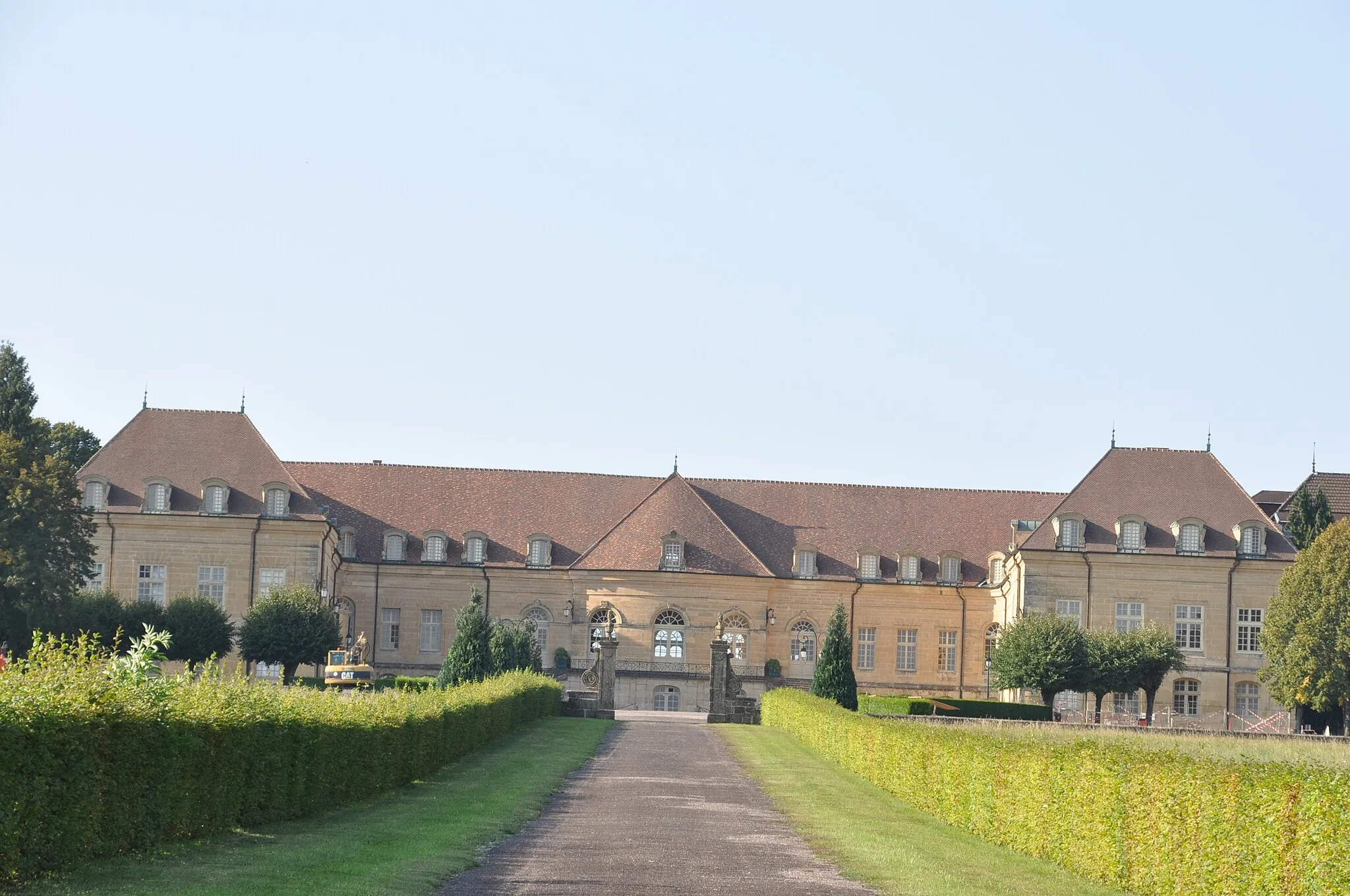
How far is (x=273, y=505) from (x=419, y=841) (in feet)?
152

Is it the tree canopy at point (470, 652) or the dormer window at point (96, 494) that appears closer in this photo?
the tree canopy at point (470, 652)

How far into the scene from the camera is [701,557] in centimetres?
6588

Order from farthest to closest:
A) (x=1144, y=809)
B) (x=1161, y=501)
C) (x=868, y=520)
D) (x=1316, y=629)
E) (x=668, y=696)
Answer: (x=868, y=520) < (x=1161, y=501) < (x=668, y=696) < (x=1316, y=629) < (x=1144, y=809)

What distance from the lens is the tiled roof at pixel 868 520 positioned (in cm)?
6925

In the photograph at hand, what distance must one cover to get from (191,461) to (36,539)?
13967mm

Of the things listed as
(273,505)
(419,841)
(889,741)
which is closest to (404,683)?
(273,505)

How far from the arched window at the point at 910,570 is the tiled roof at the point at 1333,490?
19.4 meters

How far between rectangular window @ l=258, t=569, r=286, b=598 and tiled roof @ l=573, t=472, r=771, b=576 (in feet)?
35.9

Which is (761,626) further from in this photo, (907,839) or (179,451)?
(907,839)

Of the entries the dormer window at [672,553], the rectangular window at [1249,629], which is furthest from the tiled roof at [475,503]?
the rectangular window at [1249,629]

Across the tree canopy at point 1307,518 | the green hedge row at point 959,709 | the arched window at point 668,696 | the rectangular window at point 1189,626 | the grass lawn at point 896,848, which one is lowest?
the arched window at point 668,696

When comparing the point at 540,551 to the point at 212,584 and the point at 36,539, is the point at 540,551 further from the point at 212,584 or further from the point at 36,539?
the point at 36,539

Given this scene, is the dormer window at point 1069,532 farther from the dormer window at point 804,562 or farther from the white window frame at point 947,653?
the dormer window at point 804,562

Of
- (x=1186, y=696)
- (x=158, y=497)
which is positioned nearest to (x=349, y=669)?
(x=158, y=497)
